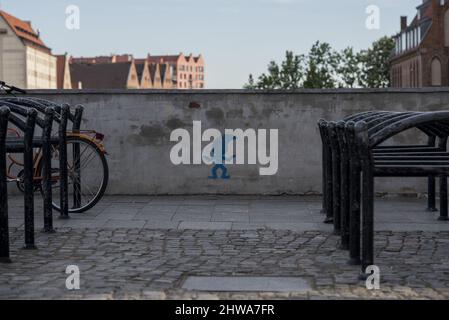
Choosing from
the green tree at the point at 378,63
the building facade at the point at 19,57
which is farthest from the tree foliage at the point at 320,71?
the building facade at the point at 19,57

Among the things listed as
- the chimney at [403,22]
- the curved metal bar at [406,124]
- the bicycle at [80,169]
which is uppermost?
the chimney at [403,22]

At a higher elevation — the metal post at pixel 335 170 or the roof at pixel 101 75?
the roof at pixel 101 75

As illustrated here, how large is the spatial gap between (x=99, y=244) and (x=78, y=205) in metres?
2.60

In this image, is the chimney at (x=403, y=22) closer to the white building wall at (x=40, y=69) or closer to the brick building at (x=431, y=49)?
the brick building at (x=431, y=49)

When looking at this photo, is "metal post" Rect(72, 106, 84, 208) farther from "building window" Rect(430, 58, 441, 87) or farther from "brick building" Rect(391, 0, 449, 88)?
"building window" Rect(430, 58, 441, 87)

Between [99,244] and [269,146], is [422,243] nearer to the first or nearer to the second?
[99,244]

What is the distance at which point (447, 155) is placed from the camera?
8.13 meters

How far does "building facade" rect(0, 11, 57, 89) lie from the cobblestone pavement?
121035 millimetres

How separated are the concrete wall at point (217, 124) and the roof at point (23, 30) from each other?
125593mm

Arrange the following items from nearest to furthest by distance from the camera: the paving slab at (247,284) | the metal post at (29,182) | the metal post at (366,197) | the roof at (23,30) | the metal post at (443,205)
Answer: the paving slab at (247,284) < the metal post at (366,197) < the metal post at (29,182) < the metal post at (443,205) < the roof at (23,30)

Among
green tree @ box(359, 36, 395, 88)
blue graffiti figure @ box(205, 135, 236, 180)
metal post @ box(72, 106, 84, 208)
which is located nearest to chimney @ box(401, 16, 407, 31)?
green tree @ box(359, 36, 395, 88)

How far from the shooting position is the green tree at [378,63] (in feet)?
391
